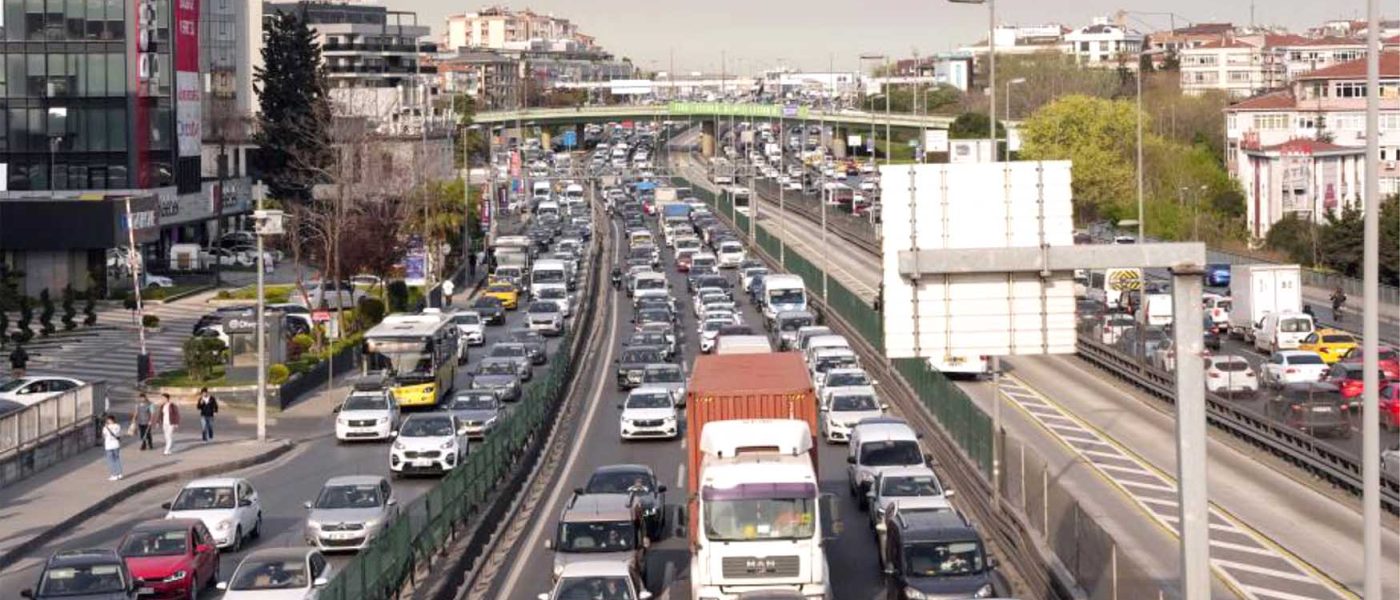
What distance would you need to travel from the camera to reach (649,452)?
43.7m

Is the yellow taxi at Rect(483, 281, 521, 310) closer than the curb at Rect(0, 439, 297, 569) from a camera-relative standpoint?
No

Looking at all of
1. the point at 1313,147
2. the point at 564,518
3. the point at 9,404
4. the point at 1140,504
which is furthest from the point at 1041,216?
the point at 1313,147

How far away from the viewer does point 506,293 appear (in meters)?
80.6

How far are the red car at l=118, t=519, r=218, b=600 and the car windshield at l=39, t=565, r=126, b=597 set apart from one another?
42.2 inches

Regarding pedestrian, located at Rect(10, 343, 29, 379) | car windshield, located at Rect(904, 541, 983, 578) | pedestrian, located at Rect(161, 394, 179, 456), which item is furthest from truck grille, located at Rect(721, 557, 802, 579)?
pedestrian, located at Rect(10, 343, 29, 379)

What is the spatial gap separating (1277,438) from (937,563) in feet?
62.4

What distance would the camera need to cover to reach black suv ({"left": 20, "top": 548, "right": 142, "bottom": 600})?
25047 mm

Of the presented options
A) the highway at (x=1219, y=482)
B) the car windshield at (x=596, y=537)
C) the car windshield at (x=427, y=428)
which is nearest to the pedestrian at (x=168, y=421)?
the car windshield at (x=427, y=428)

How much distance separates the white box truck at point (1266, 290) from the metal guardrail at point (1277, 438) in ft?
27.3

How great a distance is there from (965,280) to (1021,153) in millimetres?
107849

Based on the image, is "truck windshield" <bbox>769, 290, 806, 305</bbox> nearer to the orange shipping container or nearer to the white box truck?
the white box truck

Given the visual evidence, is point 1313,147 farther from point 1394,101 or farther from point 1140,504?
point 1140,504

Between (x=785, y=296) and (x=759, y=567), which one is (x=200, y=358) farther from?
(x=759, y=567)

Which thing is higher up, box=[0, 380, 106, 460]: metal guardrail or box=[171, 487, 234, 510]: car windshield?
box=[0, 380, 106, 460]: metal guardrail
